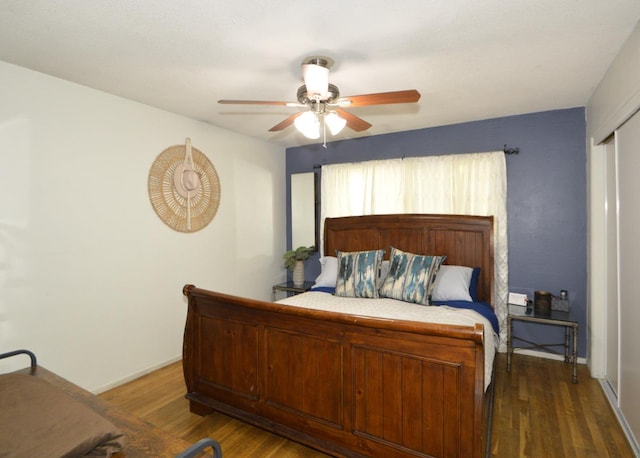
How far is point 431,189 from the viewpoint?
3.87 meters

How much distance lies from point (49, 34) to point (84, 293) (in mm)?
1856

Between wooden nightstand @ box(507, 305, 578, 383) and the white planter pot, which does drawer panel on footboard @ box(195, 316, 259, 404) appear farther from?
wooden nightstand @ box(507, 305, 578, 383)

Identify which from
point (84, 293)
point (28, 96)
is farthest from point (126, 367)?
point (28, 96)

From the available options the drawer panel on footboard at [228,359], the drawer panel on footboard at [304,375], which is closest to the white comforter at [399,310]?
the drawer panel on footboard at [304,375]

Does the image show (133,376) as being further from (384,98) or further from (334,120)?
(384,98)

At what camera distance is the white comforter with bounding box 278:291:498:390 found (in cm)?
239

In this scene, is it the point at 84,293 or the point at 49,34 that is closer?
the point at 49,34

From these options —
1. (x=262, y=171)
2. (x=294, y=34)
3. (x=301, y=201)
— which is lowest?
(x=301, y=201)

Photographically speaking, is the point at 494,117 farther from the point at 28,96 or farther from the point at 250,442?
the point at 28,96

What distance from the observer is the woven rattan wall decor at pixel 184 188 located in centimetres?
328

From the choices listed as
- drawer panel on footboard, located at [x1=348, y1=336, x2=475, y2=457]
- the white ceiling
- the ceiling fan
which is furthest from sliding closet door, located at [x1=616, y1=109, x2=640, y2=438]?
the ceiling fan

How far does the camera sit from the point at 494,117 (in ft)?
11.7

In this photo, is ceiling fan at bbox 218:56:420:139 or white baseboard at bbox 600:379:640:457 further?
white baseboard at bbox 600:379:640:457

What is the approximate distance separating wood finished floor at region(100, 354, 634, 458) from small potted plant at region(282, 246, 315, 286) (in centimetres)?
187
